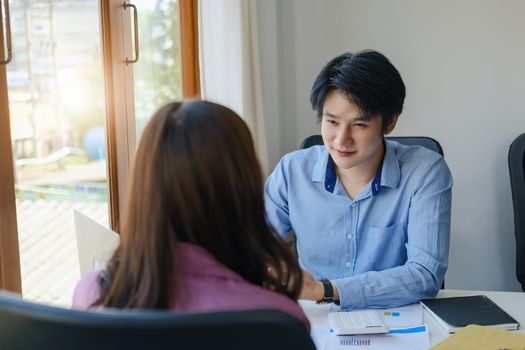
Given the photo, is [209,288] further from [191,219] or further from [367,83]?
[367,83]

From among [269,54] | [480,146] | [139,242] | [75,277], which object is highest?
[269,54]

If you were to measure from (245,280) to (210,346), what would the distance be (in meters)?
0.27

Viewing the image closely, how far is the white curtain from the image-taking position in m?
2.46

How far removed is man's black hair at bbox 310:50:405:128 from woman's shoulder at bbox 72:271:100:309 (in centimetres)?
96

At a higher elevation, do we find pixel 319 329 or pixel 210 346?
pixel 210 346

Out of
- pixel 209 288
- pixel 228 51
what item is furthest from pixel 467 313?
pixel 228 51

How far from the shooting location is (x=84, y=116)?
2.02 m

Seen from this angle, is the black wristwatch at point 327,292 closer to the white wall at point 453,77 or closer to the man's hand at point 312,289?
the man's hand at point 312,289

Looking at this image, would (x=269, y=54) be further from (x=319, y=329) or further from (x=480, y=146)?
(x=319, y=329)

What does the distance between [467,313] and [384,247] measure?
33 centimetres

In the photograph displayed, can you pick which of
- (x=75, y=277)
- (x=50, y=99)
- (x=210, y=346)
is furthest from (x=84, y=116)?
(x=210, y=346)

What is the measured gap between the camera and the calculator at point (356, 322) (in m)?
1.33

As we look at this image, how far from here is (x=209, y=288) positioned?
0.80 m

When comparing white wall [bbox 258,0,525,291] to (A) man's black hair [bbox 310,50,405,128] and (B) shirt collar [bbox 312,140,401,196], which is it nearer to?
(B) shirt collar [bbox 312,140,401,196]
